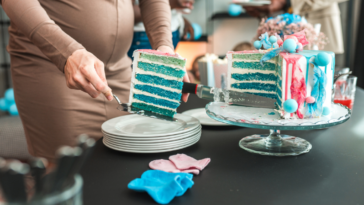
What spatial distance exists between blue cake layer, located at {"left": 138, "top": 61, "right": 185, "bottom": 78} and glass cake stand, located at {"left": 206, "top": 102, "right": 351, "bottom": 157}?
162 millimetres

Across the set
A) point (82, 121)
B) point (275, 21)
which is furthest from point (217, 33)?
point (82, 121)

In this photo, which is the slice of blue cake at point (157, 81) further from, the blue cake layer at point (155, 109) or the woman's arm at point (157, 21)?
the woman's arm at point (157, 21)

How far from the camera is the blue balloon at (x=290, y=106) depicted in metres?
0.95

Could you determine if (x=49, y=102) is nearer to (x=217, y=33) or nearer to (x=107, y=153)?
(x=107, y=153)

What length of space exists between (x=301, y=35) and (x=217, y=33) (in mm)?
4612

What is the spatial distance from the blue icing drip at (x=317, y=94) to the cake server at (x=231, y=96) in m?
0.12

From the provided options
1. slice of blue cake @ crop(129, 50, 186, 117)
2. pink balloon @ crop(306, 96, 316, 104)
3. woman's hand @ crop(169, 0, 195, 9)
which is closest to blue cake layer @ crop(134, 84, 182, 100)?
slice of blue cake @ crop(129, 50, 186, 117)

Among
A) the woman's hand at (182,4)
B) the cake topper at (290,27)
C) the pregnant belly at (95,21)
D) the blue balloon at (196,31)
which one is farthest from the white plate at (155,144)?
the blue balloon at (196,31)

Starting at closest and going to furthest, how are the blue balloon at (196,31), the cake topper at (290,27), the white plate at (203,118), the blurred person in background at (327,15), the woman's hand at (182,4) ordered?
the white plate at (203,118) → the cake topper at (290,27) → the woman's hand at (182,4) → the blurred person in background at (327,15) → the blue balloon at (196,31)

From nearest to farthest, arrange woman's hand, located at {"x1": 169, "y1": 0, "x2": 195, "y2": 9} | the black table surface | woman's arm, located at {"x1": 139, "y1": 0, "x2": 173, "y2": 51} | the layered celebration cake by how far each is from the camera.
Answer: the black table surface
the layered celebration cake
woman's arm, located at {"x1": 139, "y1": 0, "x2": 173, "y2": 51}
woman's hand, located at {"x1": 169, "y1": 0, "x2": 195, "y2": 9}

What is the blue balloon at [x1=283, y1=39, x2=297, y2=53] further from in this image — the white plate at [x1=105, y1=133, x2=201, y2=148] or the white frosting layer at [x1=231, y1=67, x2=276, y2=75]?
the white plate at [x1=105, y1=133, x2=201, y2=148]

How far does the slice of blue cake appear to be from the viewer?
112cm

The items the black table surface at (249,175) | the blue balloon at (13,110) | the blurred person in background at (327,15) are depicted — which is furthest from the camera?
the blurred person in background at (327,15)

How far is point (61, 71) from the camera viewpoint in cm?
125
